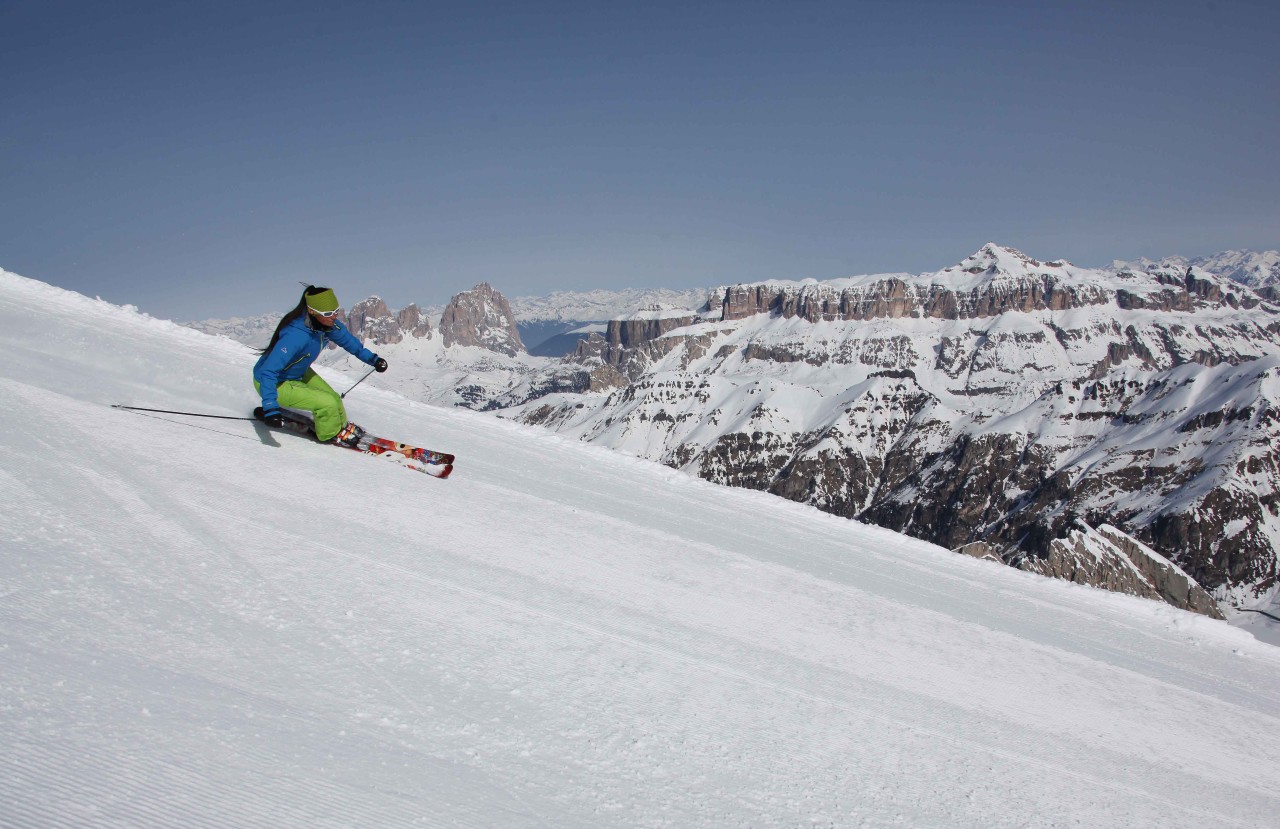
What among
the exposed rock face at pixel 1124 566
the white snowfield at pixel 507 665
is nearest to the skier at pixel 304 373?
the white snowfield at pixel 507 665

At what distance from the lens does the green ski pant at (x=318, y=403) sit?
1157 cm

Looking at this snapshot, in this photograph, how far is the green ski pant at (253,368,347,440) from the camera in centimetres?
1157

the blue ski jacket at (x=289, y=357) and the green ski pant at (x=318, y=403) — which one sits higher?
the blue ski jacket at (x=289, y=357)

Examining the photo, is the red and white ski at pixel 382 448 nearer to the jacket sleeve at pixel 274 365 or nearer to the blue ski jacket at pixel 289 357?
the jacket sleeve at pixel 274 365

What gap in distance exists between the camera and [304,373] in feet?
39.4

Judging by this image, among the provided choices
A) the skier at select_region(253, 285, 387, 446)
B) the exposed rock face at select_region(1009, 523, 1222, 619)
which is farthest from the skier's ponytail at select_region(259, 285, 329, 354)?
the exposed rock face at select_region(1009, 523, 1222, 619)

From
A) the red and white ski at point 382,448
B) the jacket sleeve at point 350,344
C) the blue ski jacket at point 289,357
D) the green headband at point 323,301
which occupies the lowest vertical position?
the red and white ski at point 382,448

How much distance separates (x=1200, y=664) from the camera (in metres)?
10.7

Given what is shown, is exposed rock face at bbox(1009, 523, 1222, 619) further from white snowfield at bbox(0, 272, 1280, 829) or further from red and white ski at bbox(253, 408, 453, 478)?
red and white ski at bbox(253, 408, 453, 478)

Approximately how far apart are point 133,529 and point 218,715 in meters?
3.54

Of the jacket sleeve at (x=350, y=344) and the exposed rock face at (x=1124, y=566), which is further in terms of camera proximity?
the exposed rock face at (x=1124, y=566)

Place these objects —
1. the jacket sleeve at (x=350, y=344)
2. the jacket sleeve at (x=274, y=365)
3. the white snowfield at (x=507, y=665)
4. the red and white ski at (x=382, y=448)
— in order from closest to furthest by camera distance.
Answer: the white snowfield at (x=507, y=665)
the jacket sleeve at (x=274, y=365)
the red and white ski at (x=382, y=448)
the jacket sleeve at (x=350, y=344)

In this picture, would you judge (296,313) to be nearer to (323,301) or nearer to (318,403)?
(323,301)

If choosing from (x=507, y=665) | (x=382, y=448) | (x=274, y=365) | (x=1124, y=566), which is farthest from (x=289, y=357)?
(x=1124, y=566)
